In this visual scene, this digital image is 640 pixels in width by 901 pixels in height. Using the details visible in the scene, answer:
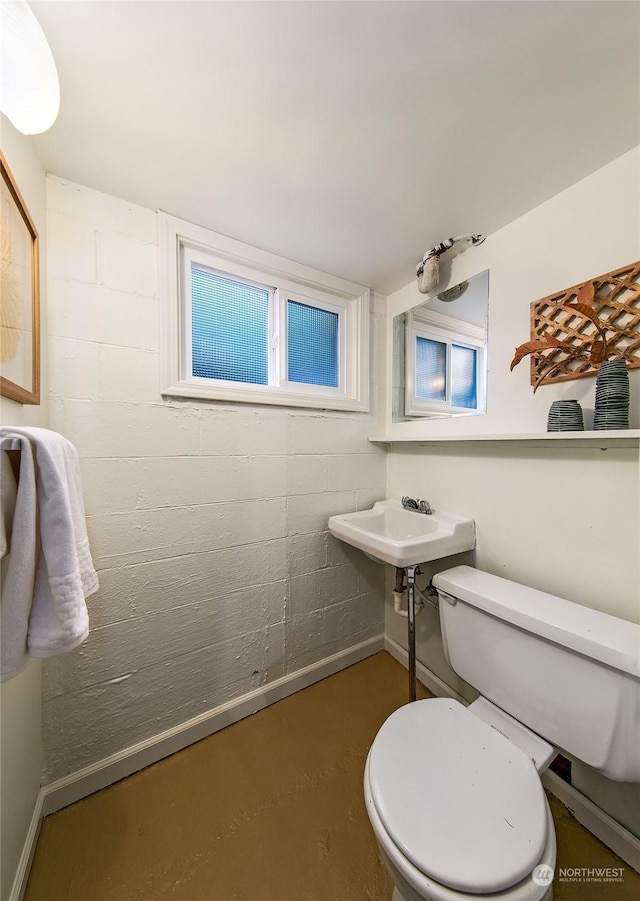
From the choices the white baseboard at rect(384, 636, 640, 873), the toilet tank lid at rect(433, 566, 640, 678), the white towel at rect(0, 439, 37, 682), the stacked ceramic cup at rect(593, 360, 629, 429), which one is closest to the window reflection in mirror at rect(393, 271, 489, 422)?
the stacked ceramic cup at rect(593, 360, 629, 429)

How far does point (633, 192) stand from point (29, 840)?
8.69ft

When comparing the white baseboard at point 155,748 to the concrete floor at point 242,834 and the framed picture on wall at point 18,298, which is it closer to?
the concrete floor at point 242,834

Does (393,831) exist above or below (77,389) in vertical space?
below

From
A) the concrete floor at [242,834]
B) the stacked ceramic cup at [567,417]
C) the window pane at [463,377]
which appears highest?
the window pane at [463,377]

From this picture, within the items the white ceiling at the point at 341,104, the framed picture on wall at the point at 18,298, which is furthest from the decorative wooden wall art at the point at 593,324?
the framed picture on wall at the point at 18,298

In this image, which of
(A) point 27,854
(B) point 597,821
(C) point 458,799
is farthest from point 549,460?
(A) point 27,854

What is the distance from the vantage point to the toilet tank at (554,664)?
29.6 inches

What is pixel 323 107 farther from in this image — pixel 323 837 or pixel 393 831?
pixel 323 837

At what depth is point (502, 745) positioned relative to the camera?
0.85m

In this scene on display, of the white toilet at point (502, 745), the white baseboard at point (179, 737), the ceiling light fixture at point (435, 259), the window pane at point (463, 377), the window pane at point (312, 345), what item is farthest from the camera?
the window pane at point (312, 345)

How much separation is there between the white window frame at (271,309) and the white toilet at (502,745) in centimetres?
109

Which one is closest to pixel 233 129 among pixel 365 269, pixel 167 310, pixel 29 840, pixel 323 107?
pixel 323 107

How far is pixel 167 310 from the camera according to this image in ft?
3.90

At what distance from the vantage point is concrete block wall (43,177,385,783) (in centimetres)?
106
